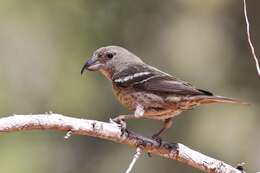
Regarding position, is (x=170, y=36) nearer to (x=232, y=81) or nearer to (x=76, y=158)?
(x=232, y=81)

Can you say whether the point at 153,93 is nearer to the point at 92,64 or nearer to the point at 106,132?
the point at 92,64

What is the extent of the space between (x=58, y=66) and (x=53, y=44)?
40cm

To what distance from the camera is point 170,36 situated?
13266 mm

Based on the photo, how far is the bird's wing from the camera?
7.54 metres

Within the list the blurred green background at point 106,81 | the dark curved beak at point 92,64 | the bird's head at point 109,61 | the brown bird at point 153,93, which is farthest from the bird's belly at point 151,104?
the blurred green background at point 106,81

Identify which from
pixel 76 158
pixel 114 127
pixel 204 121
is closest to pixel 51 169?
pixel 76 158

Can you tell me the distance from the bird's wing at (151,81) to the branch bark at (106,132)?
831mm

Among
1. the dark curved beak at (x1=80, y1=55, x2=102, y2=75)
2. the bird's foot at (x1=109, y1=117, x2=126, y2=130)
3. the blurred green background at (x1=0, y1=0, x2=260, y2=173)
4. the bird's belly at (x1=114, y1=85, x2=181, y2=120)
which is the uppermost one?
the dark curved beak at (x1=80, y1=55, x2=102, y2=75)

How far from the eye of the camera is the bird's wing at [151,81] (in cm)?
754

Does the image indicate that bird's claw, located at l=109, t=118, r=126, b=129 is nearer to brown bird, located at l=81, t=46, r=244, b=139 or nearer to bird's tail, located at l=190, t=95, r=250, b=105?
brown bird, located at l=81, t=46, r=244, b=139

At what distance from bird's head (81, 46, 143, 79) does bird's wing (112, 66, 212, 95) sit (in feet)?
0.75

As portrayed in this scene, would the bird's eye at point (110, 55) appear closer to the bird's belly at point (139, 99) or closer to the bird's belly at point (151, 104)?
the bird's belly at point (139, 99)

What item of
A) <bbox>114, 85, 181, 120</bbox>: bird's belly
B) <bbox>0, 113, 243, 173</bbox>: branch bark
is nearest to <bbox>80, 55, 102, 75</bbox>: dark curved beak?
<bbox>114, 85, 181, 120</bbox>: bird's belly

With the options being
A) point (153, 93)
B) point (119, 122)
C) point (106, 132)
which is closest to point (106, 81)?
point (153, 93)
